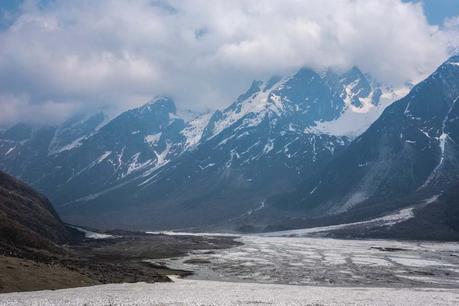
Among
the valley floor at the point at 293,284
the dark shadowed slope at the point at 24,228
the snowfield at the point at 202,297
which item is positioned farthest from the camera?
the dark shadowed slope at the point at 24,228

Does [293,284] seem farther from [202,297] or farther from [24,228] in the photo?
[24,228]

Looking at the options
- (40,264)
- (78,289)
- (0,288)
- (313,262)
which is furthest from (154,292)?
(313,262)

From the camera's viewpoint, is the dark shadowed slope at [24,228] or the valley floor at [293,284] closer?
the valley floor at [293,284]

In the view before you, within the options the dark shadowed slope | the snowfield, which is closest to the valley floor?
the snowfield

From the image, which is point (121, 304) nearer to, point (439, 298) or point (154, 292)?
point (154, 292)

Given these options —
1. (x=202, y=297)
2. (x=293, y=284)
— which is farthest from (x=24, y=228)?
(x=202, y=297)

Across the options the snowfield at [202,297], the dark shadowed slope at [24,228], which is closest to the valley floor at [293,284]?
the snowfield at [202,297]

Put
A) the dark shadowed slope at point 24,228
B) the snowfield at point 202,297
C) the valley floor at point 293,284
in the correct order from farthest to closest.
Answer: the dark shadowed slope at point 24,228 → the valley floor at point 293,284 → the snowfield at point 202,297

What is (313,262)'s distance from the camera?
144 metres

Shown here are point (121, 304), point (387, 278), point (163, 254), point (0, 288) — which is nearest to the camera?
point (121, 304)

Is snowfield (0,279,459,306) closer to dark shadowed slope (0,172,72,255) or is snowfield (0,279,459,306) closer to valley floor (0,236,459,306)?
valley floor (0,236,459,306)

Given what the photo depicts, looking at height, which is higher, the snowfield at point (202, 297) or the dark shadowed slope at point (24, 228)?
the dark shadowed slope at point (24, 228)

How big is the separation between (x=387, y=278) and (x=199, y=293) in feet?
169

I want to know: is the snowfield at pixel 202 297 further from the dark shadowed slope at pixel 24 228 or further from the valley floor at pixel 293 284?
the dark shadowed slope at pixel 24 228
